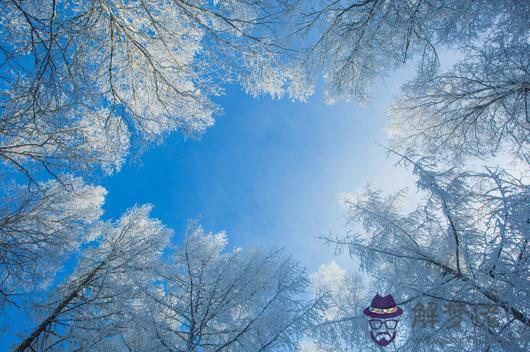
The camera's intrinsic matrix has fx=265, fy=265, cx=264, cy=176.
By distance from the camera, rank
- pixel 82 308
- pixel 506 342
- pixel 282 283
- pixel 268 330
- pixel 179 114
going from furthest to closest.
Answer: pixel 82 308 → pixel 179 114 → pixel 282 283 → pixel 268 330 → pixel 506 342

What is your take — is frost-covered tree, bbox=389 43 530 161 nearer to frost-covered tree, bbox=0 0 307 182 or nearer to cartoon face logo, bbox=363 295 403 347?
frost-covered tree, bbox=0 0 307 182

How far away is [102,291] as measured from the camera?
5012 mm

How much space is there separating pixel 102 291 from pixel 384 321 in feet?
16.4

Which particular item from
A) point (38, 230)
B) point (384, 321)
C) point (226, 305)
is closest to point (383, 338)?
point (384, 321)

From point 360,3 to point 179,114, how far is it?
3375 millimetres

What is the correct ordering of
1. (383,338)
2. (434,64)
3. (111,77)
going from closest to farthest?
1. (383,338)
2. (111,77)
3. (434,64)

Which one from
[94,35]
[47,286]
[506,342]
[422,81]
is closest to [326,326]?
[506,342]

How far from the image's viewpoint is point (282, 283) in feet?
12.9

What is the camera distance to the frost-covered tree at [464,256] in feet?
5.99

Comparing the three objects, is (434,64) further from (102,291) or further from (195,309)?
(102,291)

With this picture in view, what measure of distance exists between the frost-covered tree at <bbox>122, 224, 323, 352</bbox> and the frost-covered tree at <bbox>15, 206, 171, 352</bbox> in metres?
0.37

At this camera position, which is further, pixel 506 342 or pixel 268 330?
pixel 268 330

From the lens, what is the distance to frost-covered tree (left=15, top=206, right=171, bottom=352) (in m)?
3.65

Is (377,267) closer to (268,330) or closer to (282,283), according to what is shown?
(282,283)
